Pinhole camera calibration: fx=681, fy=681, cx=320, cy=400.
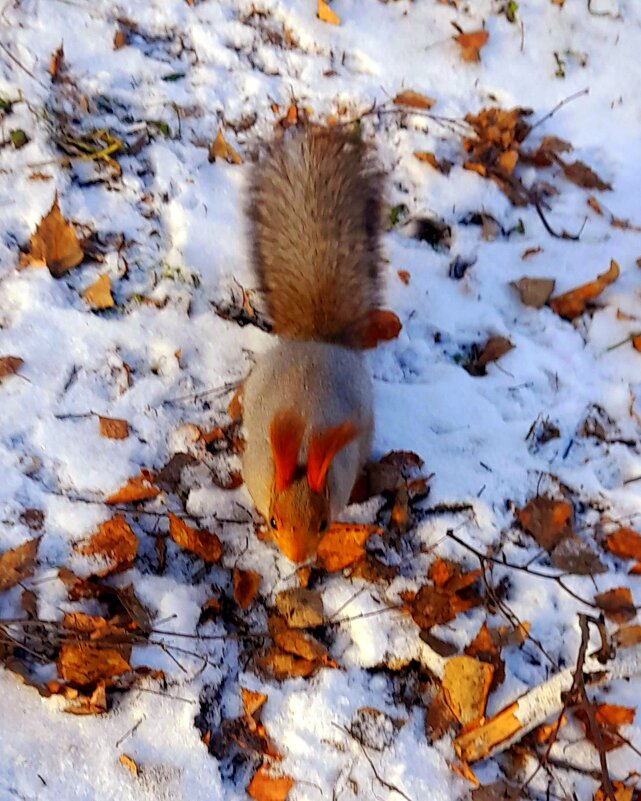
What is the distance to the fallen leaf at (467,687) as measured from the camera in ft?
5.41

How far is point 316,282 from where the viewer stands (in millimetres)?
1984

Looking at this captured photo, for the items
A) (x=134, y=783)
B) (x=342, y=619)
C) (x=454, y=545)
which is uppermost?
(x=454, y=545)

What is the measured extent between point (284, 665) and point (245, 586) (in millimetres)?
225

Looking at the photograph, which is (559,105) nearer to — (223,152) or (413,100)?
(413,100)

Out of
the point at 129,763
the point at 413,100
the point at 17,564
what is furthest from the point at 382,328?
the point at 129,763

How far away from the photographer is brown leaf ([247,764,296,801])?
5.12ft

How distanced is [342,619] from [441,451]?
59 centimetres

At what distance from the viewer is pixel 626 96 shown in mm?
2842

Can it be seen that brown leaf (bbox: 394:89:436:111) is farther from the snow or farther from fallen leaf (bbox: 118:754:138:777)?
fallen leaf (bbox: 118:754:138:777)

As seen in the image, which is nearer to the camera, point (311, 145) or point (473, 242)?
point (311, 145)

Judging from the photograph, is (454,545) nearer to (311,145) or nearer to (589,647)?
(589,647)

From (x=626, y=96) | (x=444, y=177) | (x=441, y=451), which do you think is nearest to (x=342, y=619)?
(x=441, y=451)

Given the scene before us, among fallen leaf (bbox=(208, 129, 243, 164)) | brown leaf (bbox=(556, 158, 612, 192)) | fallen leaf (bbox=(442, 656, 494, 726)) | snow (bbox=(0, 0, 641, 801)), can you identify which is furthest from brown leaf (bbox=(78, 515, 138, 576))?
brown leaf (bbox=(556, 158, 612, 192))

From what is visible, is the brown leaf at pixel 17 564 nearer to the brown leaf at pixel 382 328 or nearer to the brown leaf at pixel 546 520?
the brown leaf at pixel 382 328
